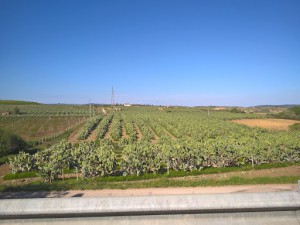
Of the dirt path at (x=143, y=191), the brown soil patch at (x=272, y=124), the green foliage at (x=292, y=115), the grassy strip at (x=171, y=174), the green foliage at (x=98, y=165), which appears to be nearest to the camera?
the dirt path at (x=143, y=191)

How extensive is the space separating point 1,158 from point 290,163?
90.3 feet

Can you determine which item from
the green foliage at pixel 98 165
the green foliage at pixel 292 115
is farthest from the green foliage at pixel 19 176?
the green foliage at pixel 292 115

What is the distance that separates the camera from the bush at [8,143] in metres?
28.8

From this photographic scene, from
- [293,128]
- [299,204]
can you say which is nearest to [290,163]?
[299,204]

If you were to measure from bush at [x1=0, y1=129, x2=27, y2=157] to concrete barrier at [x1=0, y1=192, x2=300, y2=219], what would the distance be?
2961cm

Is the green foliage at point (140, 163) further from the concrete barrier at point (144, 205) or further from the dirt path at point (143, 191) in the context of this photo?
the concrete barrier at point (144, 205)

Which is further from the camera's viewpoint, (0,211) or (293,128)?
(293,128)

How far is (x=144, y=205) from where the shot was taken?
9.41ft

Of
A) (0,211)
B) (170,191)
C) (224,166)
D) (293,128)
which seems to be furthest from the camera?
(293,128)

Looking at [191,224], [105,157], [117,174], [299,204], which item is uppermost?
[299,204]

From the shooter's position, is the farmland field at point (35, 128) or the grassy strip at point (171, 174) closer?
the grassy strip at point (171, 174)

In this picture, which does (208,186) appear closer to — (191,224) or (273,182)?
(273,182)

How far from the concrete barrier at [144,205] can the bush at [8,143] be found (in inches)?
1166

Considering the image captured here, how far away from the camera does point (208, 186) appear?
14.8 metres
